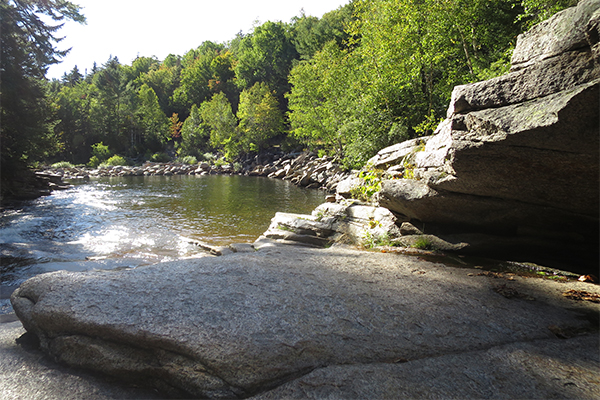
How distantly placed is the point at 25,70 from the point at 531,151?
23190 millimetres

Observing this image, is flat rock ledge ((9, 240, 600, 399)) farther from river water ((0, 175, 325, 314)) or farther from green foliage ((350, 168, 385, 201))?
green foliage ((350, 168, 385, 201))

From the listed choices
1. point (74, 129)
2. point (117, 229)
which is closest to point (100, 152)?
point (74, 129)

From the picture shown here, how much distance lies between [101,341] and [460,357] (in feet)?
10.8

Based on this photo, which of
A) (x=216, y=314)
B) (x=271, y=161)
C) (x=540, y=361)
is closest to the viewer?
(x=540, y=361)

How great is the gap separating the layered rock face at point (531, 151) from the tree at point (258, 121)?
45700mm

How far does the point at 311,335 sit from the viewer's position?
2.90 metres

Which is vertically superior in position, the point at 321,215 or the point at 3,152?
the point at 3,152

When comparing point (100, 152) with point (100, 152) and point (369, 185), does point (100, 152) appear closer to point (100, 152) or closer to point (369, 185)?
point (100, 152)

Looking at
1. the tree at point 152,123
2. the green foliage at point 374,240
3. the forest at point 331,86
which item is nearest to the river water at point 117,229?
the green foliage at point 374,240

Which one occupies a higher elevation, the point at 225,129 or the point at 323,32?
the point at 323,32

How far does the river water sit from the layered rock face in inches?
254

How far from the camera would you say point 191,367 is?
255 cm

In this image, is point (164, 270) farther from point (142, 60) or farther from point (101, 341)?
point (142, 60)

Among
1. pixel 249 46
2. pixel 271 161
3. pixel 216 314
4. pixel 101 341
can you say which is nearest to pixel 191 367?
pixel 216 314
